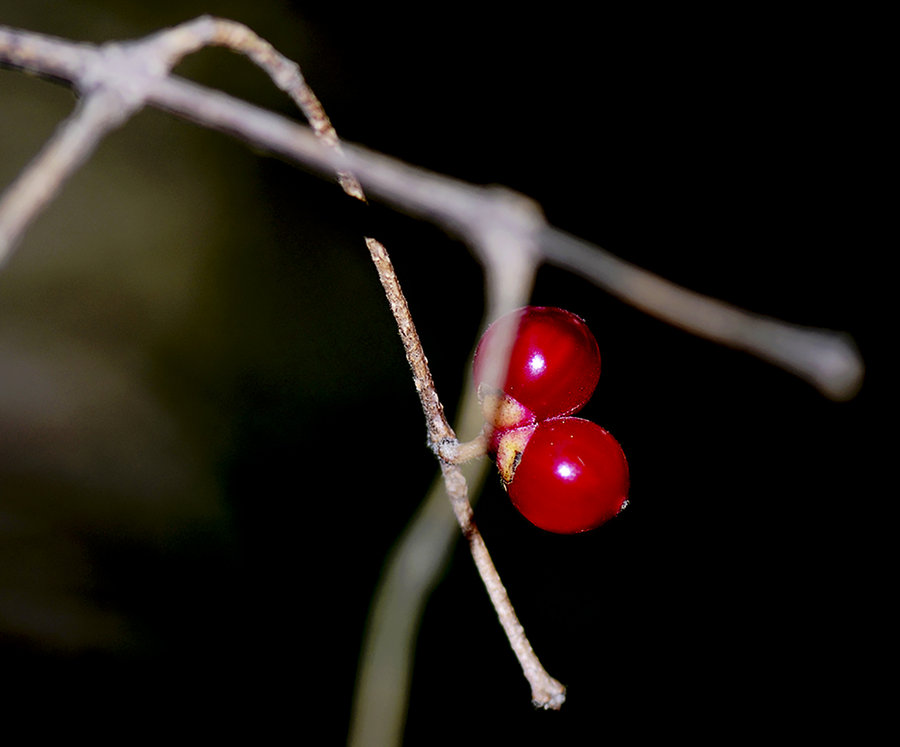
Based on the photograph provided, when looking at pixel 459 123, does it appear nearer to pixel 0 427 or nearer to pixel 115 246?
pixel 115 246

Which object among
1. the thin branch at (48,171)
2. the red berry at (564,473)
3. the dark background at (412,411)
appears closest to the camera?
the thin branch at (48,171)

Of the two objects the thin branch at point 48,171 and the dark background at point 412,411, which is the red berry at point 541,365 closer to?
the thin branch at point 48,171

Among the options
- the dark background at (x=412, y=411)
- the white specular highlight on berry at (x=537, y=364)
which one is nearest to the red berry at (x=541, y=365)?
the white specular highlight on berry at (x=537, y=364)

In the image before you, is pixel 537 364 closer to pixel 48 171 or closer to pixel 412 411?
pixel 48 171

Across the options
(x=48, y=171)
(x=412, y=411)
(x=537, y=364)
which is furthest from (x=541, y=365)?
(x=412, y=411)

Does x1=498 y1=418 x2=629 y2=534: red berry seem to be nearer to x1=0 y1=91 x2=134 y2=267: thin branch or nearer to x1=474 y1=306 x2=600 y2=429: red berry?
x1=474 y1=306 x2=600 y2=429: red berry


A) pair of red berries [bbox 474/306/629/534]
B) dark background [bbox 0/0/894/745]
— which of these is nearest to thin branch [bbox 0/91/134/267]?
pair of red berries [bbox 474/306/629/534]

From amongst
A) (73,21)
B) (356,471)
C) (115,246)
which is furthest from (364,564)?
(73,21)
